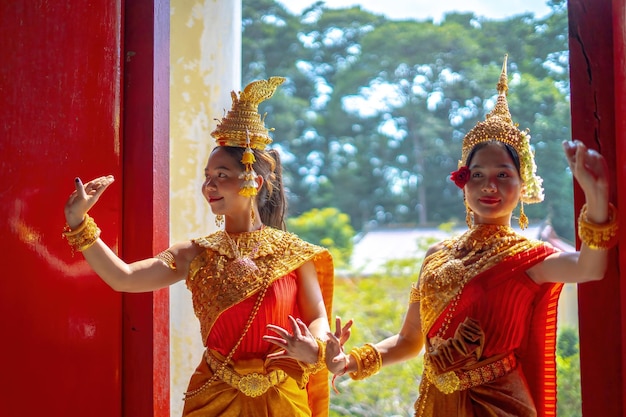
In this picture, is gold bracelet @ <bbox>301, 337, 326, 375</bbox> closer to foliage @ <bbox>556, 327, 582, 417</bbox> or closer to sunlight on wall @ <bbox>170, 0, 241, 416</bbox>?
sunlight on wall @ <bbox>170, 0, 241, 416</bbox>

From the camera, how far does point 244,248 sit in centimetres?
261

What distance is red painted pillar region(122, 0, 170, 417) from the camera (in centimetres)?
280

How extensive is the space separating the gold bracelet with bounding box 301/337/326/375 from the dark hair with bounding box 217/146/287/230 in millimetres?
550

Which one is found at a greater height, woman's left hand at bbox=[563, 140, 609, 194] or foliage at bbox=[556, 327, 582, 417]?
woman's left hand at bbox=[563, 140, 609, 194]

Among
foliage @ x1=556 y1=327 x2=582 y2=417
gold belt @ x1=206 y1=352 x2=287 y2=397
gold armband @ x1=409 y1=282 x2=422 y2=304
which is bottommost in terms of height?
foliage @ x1=556 y1=327 x2=582 y2=417

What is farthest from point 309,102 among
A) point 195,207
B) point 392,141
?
point 195,207

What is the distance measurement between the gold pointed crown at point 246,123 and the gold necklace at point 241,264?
33 centimetres

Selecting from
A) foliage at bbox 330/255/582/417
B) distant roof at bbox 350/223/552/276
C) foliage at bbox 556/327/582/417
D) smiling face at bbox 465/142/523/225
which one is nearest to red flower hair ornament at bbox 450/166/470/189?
smiling face at bbox 465/142/523/225

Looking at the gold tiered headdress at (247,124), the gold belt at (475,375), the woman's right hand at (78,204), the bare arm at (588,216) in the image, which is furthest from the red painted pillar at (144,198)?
the bare arm at (588,216)

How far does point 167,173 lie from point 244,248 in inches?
20.4

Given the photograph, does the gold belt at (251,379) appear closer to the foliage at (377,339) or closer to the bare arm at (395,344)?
the bare arm at (395,344)

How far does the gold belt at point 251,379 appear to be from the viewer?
246 centimetres

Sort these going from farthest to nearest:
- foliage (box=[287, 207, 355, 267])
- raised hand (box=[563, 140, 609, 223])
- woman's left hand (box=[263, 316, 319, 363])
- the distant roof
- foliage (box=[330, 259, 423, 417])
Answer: foliage (box=[287, 207, 355, 267]), the distant roof, foliage (box=[330, 259, 423, 417]), woman's left hand (box=[263, 316, 319, 363]), raised hand (box=[563, 140, 609, 223])

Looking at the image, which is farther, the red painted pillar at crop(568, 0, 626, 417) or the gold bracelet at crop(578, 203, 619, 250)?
the red painted pillar at crop(568, 0, 626, 417)
